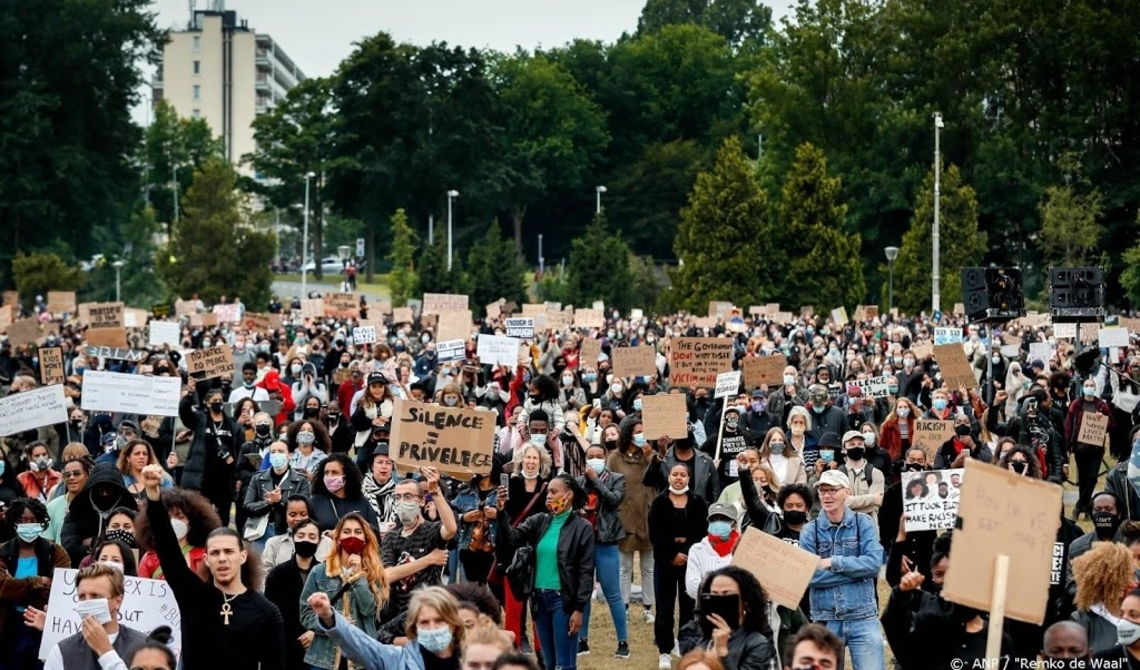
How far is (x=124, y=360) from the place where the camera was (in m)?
26.4

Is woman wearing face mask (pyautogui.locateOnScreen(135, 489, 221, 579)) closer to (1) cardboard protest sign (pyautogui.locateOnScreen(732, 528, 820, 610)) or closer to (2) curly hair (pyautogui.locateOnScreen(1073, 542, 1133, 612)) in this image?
(1) cardboard protest sign (pyautogui.locateOnScreen(732, 528, 820, 610))

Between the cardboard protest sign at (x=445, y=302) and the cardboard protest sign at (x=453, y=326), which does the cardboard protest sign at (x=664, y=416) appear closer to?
the cardboard protest sign at (x=453, y=326)

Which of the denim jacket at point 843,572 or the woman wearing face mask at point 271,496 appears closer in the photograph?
the denim jacket at point 843,572

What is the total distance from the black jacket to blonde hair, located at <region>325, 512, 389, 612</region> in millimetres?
2320

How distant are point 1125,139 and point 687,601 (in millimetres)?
54859

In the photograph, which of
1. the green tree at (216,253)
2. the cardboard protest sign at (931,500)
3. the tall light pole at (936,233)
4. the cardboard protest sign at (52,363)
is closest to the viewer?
the cardboard protest sign at (931,500)

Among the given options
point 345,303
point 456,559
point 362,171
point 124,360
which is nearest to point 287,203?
point 362,171

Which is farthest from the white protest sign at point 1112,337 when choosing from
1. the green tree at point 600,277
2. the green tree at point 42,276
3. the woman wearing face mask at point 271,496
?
the green tree at point 42,276

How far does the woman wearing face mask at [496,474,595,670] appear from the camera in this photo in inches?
476

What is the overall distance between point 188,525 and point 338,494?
1605mm

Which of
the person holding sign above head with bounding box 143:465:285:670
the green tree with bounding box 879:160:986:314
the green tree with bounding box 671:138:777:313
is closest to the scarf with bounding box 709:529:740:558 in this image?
the person holding sign above head with bounding box 143:465:285:670

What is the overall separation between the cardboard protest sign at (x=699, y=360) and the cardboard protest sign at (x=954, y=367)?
93.2 inches

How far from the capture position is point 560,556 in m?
12.1

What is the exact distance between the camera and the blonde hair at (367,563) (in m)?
9.67
